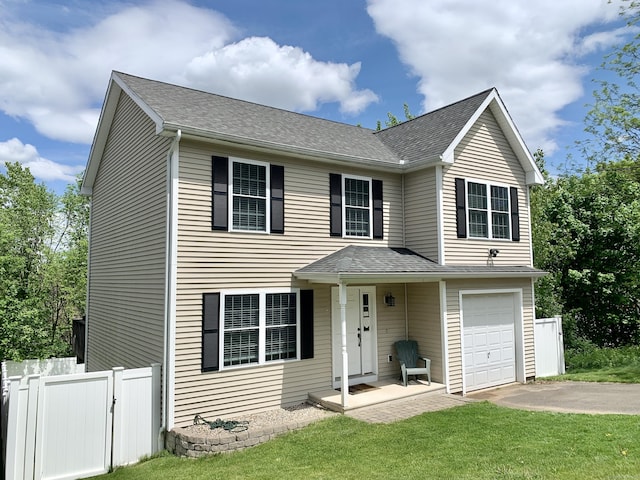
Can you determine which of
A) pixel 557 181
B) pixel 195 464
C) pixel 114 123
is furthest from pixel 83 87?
pixel 557 181

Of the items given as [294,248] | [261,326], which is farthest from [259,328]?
[294,248]

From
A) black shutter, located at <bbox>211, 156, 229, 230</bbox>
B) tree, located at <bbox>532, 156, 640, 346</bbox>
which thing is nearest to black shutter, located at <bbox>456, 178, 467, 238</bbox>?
black shutter, located at <bbox>211, 156, 229, 230</bbox>

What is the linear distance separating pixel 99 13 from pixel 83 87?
28.8 feet

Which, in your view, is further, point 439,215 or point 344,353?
point 439,215

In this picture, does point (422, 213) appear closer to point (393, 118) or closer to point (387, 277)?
point (387, 277)

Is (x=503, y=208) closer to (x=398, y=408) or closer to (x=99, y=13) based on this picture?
(x=398, y=408)

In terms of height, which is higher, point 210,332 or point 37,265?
point 37,265

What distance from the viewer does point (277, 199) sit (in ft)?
30.8

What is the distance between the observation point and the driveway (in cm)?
864

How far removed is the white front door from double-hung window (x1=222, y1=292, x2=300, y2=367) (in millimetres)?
1345

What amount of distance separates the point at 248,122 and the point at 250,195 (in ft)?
7.53

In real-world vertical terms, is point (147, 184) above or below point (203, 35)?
below

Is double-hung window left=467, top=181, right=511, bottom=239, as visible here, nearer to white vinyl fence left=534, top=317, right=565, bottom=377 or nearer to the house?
the house

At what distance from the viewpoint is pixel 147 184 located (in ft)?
31.2
